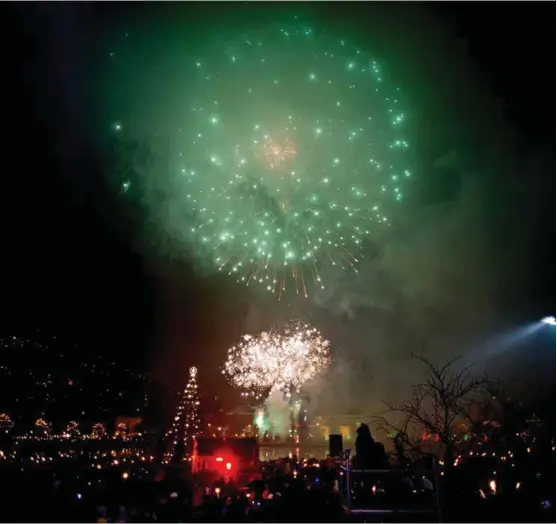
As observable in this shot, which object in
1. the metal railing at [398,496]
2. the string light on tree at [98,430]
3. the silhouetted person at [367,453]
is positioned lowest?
the metal railing at [398,496]

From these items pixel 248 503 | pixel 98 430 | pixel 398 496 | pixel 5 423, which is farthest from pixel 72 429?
pixel 398 496

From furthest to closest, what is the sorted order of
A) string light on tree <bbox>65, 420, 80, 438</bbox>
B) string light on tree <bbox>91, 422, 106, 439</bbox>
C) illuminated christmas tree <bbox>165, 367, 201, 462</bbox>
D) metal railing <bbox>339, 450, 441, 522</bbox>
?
illuminated christmas tree <bbox>165, 367, 201, 462</bbox>, string light on tree <bbox>91, 422, 106, 439</bbox>, string light on tree <bbox>65, 420, 80, 438</bbox>, metal railing <bbox>339, 450, 441, 522</bbox>

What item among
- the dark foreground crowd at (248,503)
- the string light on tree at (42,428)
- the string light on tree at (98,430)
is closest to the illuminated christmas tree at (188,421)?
the string light on tree at (98,430)

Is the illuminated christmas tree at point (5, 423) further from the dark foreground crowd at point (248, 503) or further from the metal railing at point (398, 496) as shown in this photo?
the metal railing at point (398, 496)

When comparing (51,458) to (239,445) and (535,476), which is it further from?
(535,476)

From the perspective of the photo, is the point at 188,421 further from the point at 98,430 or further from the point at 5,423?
the point at 5,423

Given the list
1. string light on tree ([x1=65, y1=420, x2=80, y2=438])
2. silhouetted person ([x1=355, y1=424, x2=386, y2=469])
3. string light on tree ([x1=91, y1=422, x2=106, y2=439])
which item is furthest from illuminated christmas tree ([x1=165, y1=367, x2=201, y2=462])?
silhouetted person ([x1=355, y1=424, x2=386, y2=469])

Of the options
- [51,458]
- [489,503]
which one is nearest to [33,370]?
[51,458]

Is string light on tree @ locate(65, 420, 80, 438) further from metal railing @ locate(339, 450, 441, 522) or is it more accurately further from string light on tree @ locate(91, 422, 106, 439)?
metal railing @ locate(339, 450, 441, 522)

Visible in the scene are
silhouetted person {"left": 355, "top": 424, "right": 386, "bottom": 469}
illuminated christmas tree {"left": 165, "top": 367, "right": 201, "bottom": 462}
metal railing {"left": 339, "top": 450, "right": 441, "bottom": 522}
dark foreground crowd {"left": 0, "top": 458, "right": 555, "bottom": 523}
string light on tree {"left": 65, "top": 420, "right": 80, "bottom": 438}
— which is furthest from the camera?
illuminated christmas tree {"left": 165, "top": 367, "right": 201, "bottom": 462}

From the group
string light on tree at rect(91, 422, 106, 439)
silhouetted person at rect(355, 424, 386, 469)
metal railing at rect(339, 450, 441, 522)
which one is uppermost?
string light on tree at rect(91, 422, 106, 439)

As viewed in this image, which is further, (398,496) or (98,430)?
(98,430)
